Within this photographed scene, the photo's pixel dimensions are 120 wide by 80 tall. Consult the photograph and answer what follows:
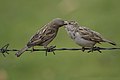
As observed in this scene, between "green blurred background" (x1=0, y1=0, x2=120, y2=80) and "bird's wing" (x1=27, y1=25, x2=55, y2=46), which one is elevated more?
"green blurred background" (x1=0, y1=0, x2=120, y2=80)

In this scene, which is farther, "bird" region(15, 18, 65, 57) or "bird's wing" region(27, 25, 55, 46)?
"bird's wing" region(27, 25, 55, 46)

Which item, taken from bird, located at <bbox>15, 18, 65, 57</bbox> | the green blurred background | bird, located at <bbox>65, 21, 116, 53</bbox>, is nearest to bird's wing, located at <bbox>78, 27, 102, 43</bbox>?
bird, located at <bbox>65, 21, 116, 53</bbox>

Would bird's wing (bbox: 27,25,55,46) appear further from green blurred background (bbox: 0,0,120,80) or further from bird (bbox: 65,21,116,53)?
green blurred background (bbox: 0,0,120,80)

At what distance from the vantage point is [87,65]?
706 inches

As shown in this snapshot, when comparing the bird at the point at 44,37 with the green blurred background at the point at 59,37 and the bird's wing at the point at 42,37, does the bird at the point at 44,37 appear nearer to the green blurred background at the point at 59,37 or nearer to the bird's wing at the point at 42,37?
the bird's wing at the point at 42,37

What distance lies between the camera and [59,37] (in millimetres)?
19984

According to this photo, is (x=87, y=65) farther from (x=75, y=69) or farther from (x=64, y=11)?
(x=64, y=11)

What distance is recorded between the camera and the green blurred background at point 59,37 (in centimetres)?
1741

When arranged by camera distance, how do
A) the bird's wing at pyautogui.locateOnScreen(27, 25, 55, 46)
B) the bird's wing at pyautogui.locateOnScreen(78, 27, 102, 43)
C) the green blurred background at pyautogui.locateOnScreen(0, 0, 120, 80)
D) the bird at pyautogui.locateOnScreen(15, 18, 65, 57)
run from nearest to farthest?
the bird at pyautogui.locateOnScreen(15, 18, 65, 57)
the bird's wing at pyautogui.locateOnScreen(27, 25, 55, 46)
the bird's wing at pyautogui.locateOnScreen(78, 27, 102, 43)
the green blurred background at pyautogui.locateOnScreen(0, 0, 120, 80)

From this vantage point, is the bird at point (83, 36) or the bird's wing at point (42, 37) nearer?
the bird's wing at point (42, 37)

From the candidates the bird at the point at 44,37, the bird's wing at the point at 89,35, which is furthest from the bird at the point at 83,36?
the bird at the point at 44,37

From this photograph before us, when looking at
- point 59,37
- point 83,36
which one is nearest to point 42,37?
point 83,36

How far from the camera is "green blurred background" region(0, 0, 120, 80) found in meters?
17.4

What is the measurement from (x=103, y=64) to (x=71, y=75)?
109 centimetres
